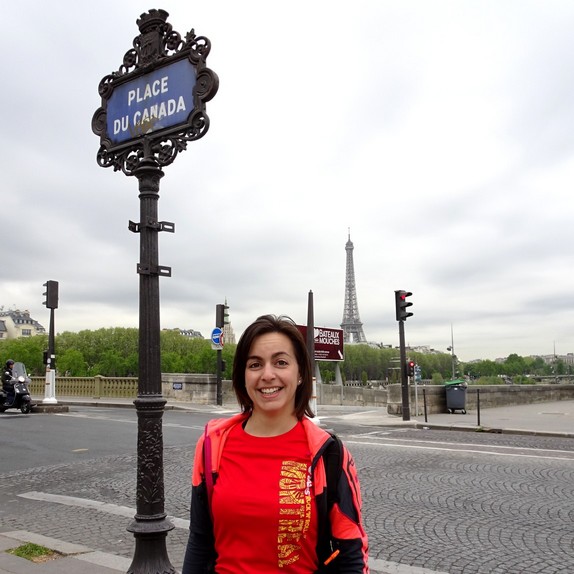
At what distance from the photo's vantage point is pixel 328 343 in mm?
34125

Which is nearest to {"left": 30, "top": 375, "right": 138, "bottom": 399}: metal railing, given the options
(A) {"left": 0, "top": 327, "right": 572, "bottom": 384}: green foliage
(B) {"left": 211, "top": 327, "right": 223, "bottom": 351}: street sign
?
(B) {"left": 211, "top": 327, "right": 223, "bottom": 351}: street sign

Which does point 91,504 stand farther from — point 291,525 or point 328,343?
point 328,343

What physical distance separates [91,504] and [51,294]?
1555 centimetres

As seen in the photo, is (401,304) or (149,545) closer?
(149,545)

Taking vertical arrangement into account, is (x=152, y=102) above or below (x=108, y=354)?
below

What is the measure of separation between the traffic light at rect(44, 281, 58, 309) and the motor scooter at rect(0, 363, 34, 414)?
7.45 feet

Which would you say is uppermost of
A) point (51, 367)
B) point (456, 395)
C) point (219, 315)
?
point (219, 315)

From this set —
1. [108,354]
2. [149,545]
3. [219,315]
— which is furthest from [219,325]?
[108,354]

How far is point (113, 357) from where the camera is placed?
88250 mm

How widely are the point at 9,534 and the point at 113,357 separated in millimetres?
85497

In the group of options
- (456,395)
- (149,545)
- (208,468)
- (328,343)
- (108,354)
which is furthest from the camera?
(108,354)

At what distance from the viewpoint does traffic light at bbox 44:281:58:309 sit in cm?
2150

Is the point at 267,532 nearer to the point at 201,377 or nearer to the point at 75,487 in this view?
the point at 75,487

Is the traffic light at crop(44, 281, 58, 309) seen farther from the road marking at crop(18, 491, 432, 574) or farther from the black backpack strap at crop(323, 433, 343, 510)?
the black backpack strap at crop(323, 433, 343, 510)
